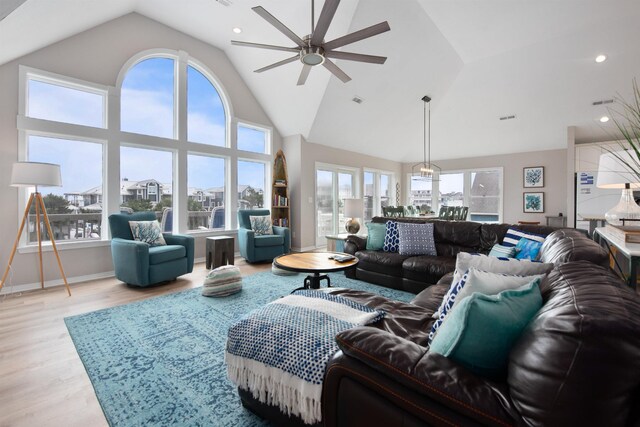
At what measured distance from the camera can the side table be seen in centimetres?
470

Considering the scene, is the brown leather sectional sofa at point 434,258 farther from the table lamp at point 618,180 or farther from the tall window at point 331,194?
the tall window at point 331,194

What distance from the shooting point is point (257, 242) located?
516 centimetres

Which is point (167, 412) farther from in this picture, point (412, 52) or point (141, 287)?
point (412, 52)

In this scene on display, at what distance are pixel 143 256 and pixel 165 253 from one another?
28 centimetres

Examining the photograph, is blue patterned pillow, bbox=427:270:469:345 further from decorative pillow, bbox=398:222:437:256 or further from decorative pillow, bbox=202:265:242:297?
decorative pillow, bbox=202:265:242:297

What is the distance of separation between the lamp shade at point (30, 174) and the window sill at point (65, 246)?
2.95 feet

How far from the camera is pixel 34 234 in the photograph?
3850mm

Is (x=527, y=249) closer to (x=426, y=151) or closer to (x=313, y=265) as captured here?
(x=313, y=265)

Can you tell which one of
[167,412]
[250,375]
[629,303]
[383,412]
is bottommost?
[167,412]

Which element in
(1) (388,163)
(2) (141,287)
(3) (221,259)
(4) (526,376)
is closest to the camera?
(4) (526,376)

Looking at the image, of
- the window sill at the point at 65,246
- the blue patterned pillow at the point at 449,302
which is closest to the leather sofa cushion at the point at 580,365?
the blue patterned pillow at the point at 449,302

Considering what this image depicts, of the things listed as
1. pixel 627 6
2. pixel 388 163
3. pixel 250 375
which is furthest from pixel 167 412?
pixel 388 163

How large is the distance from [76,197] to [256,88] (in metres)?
3.74

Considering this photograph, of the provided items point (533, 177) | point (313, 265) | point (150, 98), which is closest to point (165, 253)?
point (313, 265)
